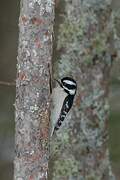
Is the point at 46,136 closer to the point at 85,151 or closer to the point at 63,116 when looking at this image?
the point at 63,116

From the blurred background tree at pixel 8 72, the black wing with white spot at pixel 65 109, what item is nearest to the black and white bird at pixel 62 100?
the black wing with white spot at pixel 65 109

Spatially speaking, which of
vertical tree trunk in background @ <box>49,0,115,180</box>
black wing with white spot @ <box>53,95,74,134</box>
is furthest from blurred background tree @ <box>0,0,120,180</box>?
black wing with white spot @ <box>53,95,74,134</box>

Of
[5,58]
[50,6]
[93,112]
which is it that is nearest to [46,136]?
[50,6]

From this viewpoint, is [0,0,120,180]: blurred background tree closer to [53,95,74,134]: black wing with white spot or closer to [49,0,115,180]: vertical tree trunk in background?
[49,0,115,180]: vertical tree trunk in background

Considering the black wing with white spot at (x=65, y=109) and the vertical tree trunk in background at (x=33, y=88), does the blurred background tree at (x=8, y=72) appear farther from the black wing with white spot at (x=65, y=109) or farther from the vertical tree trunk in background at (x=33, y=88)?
the vertical tree trunk in background at (x=33, y=88)

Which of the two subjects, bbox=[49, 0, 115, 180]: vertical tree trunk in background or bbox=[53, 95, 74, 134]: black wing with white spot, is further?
bbox=[49, 0, 115, 180]: vertical tree trunk in background

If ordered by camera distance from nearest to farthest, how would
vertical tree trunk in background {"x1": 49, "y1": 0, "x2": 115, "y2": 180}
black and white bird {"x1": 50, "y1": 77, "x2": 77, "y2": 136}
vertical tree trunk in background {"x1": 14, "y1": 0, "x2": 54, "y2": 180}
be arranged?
1. vertical tree trunk in background {"x1": 14, "y1": 0, "x2": 54, "y2": 180}
2. black and white bird {"x1": 50, "y1": 77, "x2": 77, "y2": 136}
3. vertical tree trunk in background {"x1": 49, "y1": 0, "x2": 115, "y2": 180}

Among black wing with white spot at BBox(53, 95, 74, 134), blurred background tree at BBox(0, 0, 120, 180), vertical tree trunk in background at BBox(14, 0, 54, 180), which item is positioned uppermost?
vertical tree trunk in background at BBox(14, 0, 54, 180)
